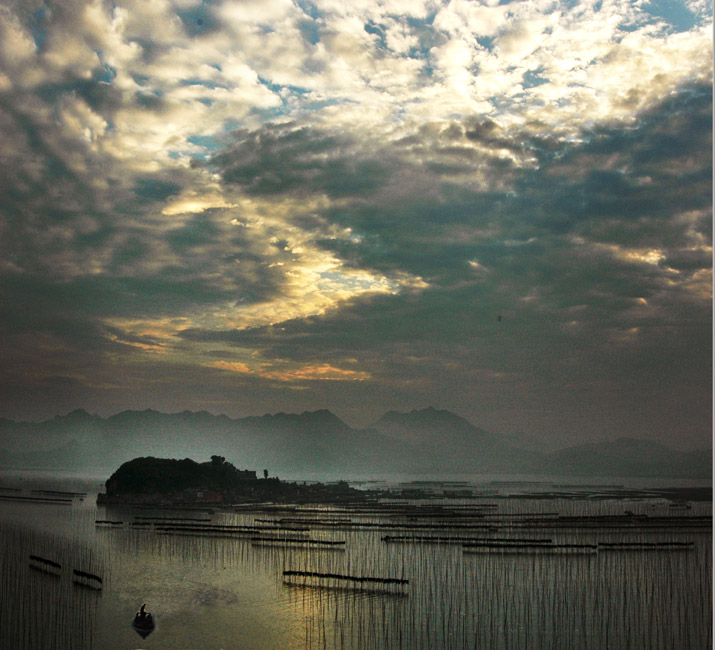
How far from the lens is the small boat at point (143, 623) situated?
67.0 feet

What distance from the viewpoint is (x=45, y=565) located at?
100 ft

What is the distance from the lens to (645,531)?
148 feet

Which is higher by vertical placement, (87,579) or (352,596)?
(352,596)

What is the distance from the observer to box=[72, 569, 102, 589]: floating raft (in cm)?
2662

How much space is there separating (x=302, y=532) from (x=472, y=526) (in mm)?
13205

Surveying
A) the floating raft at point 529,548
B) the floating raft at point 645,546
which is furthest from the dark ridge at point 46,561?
the floating raft at point 645,546

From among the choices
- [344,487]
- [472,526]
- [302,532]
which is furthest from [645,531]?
[344,487]

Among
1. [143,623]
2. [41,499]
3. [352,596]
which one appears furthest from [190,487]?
[143,623]

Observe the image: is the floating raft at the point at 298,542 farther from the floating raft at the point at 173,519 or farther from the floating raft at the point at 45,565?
the floating raft at the point at 173,519

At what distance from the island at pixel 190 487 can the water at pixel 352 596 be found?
3047 centimetres

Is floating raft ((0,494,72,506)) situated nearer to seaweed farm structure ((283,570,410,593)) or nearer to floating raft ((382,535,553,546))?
floating raft ((382,535,553,546))

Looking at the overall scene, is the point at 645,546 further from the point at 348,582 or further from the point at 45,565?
the point at 45,565

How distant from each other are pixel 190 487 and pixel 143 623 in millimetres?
57015

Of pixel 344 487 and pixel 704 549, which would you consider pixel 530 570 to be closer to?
pixel 704 549
